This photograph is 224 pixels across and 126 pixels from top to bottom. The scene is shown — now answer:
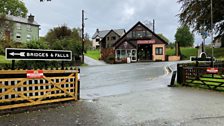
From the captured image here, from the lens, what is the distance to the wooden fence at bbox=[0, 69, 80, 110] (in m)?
8.91

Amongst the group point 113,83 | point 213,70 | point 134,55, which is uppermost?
point 134,55

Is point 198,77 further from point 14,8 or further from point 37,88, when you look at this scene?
point 14,8

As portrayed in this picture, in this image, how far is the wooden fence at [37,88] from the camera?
8.91 metres

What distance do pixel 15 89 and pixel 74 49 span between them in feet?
118

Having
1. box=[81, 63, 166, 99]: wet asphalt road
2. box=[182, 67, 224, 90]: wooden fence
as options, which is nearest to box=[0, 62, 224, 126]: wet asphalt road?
box=[81, 63, 166, 99]: wet asphalt road

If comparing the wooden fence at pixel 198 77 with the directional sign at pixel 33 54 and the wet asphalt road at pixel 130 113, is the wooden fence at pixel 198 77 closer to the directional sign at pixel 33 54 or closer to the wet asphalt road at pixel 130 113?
the wet asphalt road at pixel 130 113

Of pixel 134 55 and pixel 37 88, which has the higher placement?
pixel 134 55

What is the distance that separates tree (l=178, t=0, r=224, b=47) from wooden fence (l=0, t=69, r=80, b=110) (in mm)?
30147

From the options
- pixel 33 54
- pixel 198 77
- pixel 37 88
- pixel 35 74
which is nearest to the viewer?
pixel 35 74

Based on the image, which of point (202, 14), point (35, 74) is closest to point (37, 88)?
point (35, 74)

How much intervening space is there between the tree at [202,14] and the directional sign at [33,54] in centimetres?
3003

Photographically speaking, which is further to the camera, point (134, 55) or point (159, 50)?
point (159, 50)

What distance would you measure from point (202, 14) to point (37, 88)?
32.5 meters

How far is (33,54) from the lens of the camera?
990cm
